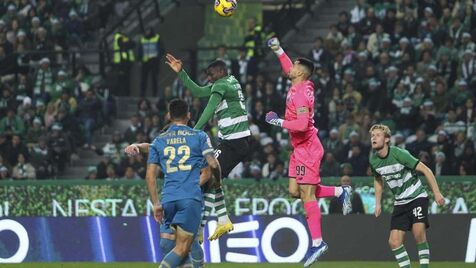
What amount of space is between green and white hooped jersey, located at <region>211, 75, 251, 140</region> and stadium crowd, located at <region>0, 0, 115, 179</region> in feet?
39.7

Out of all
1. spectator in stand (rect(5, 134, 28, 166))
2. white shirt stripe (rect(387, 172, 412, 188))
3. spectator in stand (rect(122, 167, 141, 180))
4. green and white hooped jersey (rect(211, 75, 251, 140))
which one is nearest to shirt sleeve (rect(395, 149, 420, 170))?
white shirt stripe (rect(387, 172, 412, 188))

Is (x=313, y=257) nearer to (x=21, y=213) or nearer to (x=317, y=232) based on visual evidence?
(x=317, y=232)

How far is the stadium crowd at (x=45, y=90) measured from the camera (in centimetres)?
3003

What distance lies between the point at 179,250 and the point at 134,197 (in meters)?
12.8

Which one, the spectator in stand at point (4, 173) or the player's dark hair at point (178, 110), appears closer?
the player's dark hair at point (178, 110)

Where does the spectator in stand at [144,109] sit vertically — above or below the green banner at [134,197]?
above

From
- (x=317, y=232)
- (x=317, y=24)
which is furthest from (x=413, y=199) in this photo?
(x=317, y=24)

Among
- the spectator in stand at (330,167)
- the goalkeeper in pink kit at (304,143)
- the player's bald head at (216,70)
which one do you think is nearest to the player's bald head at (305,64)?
the goalkeeper in pink kit at (304,143)

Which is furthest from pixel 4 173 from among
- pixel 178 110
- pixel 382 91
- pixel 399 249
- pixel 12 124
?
pixel 178 110

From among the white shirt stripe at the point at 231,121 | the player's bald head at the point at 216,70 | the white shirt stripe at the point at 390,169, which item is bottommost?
the white shirt stripe at the point at 390,169

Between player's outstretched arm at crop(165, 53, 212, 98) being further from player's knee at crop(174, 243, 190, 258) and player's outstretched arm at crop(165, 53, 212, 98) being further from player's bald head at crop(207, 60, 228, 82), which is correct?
player's knee at crop(174, 243, 190, 258)

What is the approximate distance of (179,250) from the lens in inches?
597

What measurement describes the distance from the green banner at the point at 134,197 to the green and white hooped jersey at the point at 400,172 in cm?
818

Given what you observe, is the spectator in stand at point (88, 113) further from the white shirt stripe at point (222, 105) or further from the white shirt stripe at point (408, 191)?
the white shirt stripe at point (408, 191)
